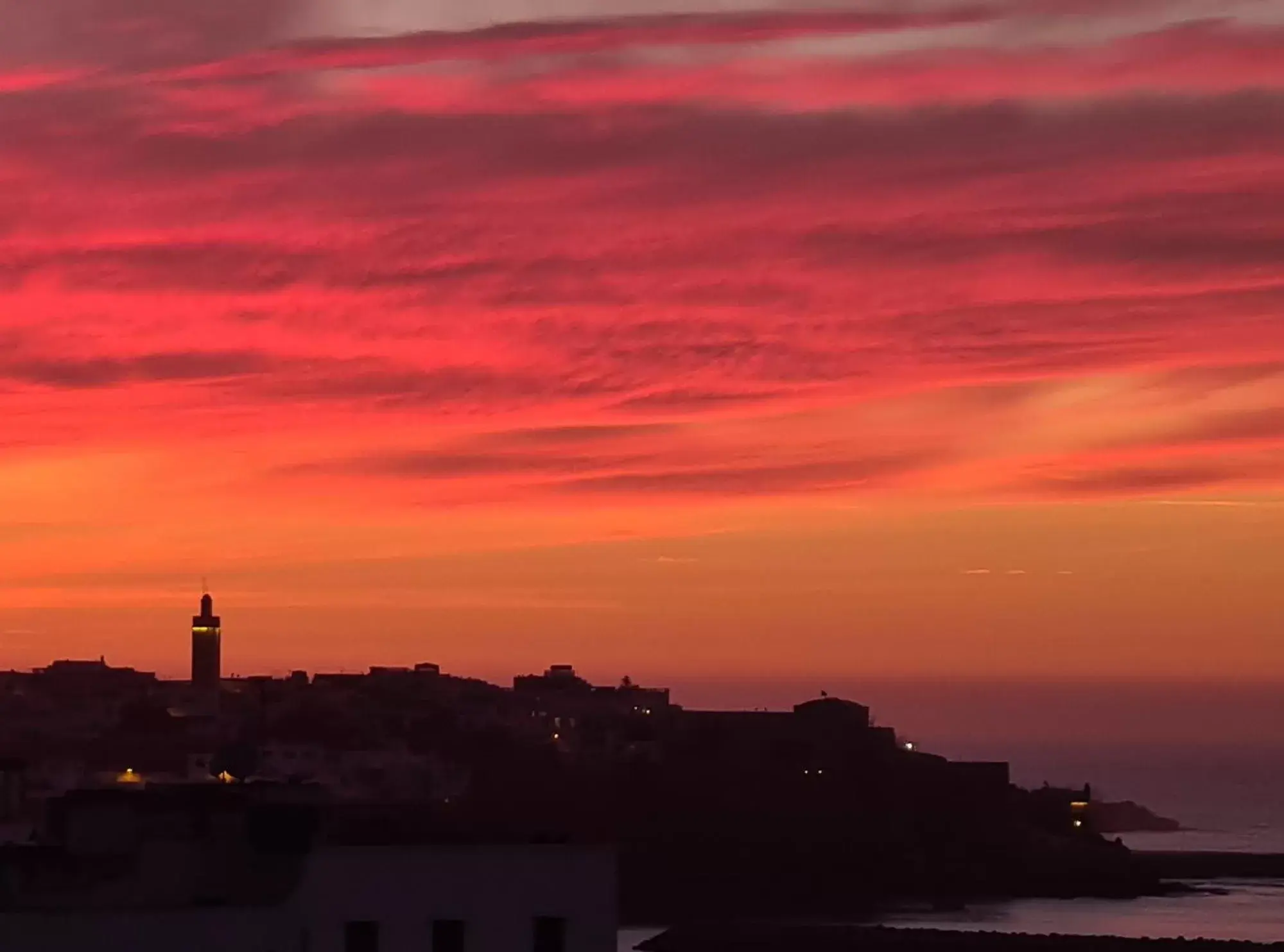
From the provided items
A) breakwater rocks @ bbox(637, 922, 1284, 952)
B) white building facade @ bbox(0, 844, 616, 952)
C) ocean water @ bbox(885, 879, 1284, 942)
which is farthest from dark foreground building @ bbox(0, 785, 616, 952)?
ocean water @ bbox(885, 879, 1284, 942)

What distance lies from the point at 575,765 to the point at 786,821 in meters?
19.6

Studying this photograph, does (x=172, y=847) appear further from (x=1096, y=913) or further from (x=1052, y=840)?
(x=1052, y=840)

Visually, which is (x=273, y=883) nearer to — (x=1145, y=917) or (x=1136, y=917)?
(x=1136, y=917)

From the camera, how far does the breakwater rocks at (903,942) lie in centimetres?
8594

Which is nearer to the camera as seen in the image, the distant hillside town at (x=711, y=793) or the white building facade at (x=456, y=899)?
the white building facade at (x=456, y=899)

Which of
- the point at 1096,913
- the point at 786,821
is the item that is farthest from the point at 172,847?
the point at 786,821

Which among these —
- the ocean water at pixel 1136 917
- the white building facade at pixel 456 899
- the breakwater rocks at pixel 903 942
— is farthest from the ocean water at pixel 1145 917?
the white building facade at pixel 456 899

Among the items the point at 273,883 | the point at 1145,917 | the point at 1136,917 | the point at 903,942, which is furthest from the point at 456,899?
the point at 1145,917

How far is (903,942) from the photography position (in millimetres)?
88812

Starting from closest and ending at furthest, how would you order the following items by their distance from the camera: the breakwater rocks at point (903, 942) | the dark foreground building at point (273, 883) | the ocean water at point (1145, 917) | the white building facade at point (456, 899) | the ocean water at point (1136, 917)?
the dark foreground building at point (273, 883) < the white building facade at point (456, 899) < the breakwater rocks at point (903, 942) < the ocean water at point (1136, 917) < the ocean water at point (1145, 917)

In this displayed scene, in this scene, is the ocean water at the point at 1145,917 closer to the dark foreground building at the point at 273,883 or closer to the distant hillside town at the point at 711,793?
the distant hillside town at the point at 711,793

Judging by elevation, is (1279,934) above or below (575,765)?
below

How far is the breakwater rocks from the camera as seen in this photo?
3383 inches

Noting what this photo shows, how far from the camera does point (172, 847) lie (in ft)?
102
